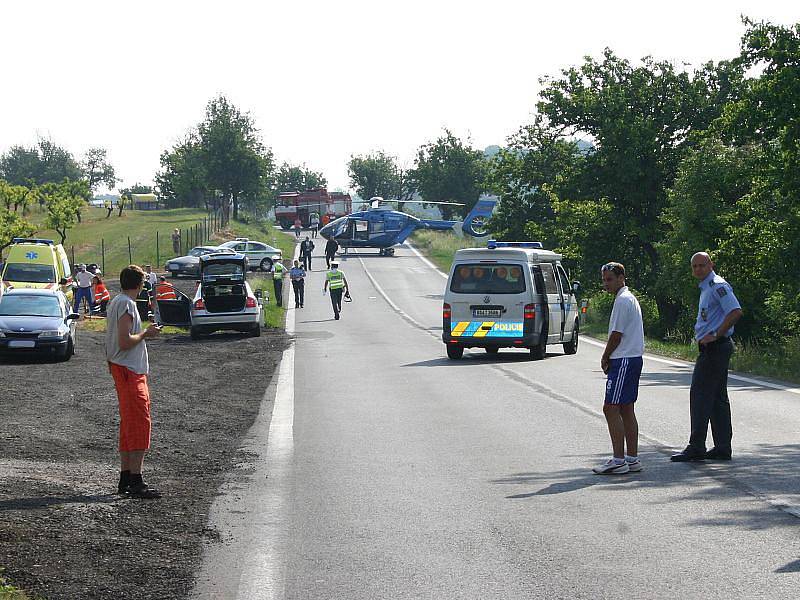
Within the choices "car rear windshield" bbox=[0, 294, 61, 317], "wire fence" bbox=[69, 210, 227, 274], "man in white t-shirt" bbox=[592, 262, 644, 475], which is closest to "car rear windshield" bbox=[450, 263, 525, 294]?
"car rear windshield" bbox=[0, 294, 61, 317]

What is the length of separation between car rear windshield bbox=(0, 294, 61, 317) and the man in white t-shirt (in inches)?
655

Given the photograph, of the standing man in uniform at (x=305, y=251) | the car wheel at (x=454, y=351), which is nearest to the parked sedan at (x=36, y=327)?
the car wheel at (x=454, y=351)

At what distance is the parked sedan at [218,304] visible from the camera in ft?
97.8

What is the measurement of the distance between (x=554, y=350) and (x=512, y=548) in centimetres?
2096

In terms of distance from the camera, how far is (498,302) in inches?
915

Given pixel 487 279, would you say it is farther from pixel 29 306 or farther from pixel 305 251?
pixel 305 251

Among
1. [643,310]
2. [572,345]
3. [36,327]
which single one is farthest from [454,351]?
[643,310]

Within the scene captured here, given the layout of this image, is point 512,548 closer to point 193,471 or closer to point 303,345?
point 193,471

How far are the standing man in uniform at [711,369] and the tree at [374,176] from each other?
160080 millimetres

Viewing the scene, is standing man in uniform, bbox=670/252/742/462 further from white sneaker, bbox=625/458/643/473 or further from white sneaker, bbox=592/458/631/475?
white sneaker, bbox=592/458/631/475

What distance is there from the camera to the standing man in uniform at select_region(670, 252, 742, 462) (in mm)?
10297

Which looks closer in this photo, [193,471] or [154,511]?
[154,511]

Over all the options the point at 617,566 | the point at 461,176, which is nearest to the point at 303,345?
the point at 617,566

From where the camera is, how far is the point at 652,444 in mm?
11547
